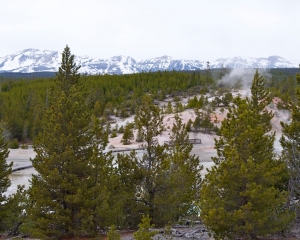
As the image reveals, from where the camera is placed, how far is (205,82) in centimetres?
9481

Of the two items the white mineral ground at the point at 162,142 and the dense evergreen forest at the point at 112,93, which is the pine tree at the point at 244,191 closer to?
the white mineral ground at the point at 162,142

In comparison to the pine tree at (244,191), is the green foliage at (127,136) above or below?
below

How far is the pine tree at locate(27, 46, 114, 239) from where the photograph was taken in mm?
14523

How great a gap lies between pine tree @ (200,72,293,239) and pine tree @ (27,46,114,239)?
4648 mm

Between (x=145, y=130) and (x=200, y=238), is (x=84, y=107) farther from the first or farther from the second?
(x=200, y=238)

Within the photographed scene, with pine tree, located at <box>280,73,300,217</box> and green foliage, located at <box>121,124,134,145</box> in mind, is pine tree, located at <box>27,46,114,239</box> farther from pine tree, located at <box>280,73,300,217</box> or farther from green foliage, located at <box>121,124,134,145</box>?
green foliage, located at <box>121,124,134,145</box>

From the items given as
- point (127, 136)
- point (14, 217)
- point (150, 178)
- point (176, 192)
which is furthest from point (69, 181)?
point (127, 136)

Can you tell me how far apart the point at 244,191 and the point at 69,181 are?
7281 mm

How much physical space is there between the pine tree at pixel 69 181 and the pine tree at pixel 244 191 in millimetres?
4648

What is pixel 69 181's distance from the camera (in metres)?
15.1

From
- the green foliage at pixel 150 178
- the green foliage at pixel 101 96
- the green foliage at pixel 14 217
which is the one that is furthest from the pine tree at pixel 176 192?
the green foliage at pixel 101 96

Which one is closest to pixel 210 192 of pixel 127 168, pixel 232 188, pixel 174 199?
pixel 232 188

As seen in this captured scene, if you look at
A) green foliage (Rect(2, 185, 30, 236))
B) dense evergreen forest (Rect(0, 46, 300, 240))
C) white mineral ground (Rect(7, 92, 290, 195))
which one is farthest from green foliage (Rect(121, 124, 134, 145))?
green foliage (Rect(2, 185, 30, 236))

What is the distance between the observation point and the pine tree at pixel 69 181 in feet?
47.6
